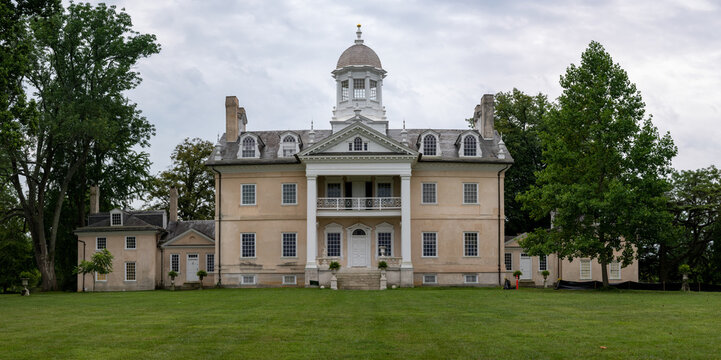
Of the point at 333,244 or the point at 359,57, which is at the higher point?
the point at 359,57

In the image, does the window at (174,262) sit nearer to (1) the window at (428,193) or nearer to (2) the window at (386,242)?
(2) the window at (386,242)

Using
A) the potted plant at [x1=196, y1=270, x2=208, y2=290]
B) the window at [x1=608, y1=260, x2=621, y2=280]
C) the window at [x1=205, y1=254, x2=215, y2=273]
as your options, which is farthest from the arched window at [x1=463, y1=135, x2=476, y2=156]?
the potted plant at [x1=196, y1=270, x2=208, y2=290]

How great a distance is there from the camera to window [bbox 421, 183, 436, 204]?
44.3 metres

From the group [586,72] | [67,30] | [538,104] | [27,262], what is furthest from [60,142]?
[538,104]

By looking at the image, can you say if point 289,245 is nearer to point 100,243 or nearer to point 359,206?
point 359,206

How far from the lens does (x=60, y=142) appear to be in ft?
143

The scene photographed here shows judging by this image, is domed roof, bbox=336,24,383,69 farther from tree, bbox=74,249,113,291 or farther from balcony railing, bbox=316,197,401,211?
tree, bbox=74,249,113,291

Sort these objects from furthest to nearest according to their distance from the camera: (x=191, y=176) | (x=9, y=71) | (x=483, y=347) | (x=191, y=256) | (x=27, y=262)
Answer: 1. (x=191, y=176)
2. (x=27, y=262)
3. (x=191, y=256)
4. (x=9, y=71)
5. (x=483, y=347)

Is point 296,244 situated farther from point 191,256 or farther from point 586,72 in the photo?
point 586,72

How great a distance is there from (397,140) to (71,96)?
1877 centimetres

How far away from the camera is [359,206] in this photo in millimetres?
42812

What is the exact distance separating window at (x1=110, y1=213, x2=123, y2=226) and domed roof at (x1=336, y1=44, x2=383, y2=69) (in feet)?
52.5

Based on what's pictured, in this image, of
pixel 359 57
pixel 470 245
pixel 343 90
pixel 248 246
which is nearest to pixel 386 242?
pixel 470 245

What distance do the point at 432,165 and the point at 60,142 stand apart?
21.4m
